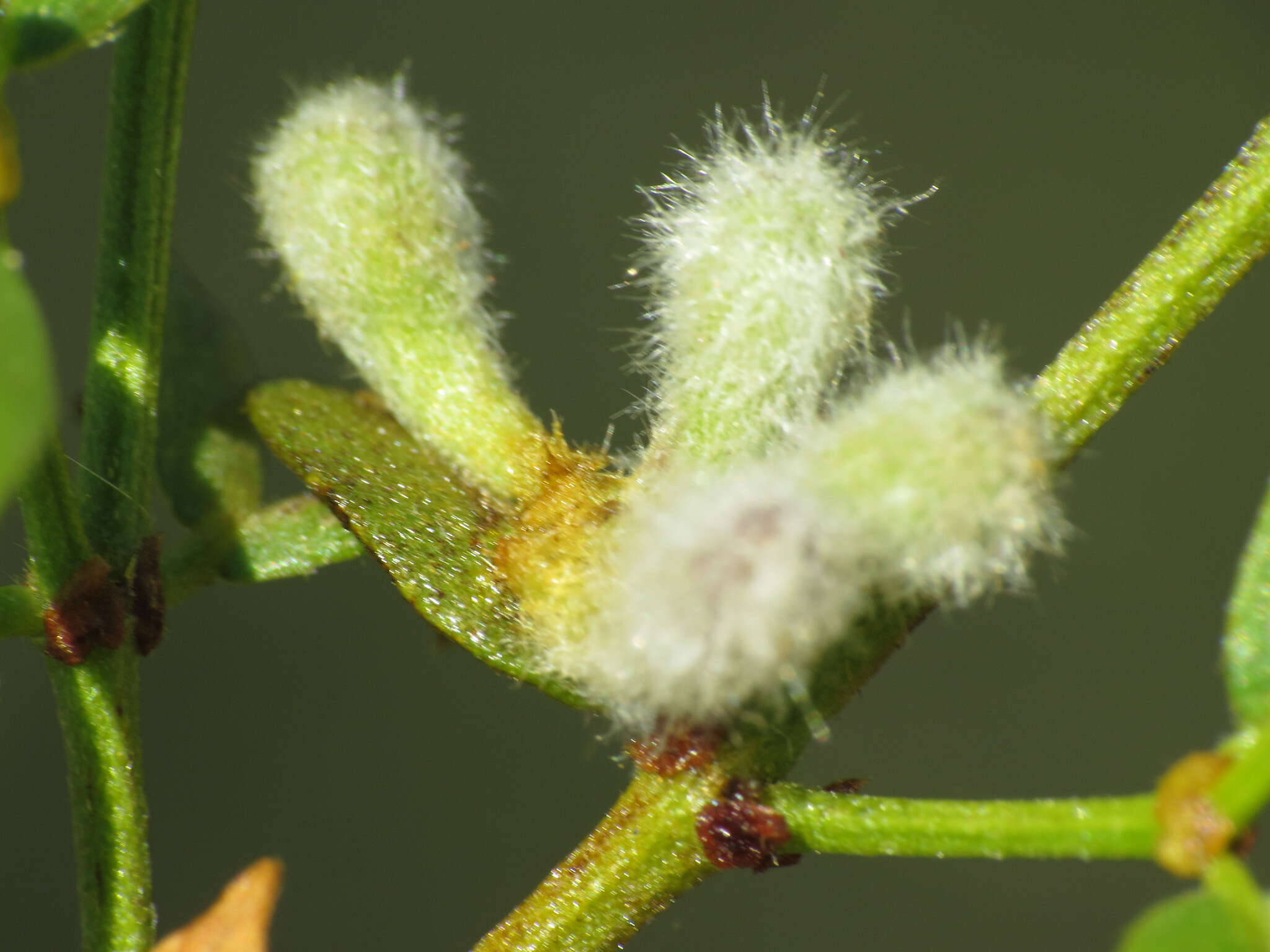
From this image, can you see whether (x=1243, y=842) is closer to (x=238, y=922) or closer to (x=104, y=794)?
(x=238, y=922)

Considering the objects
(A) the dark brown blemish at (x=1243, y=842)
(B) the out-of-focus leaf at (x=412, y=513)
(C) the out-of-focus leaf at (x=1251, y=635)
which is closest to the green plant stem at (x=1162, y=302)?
(C) the out-of-focus leaf at (x=1251, y=635)

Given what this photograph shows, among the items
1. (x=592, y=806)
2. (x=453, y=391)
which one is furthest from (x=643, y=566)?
(x=592, y=806)

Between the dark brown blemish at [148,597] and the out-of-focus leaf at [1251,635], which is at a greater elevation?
the out-of-focus leaf at [1251,635]

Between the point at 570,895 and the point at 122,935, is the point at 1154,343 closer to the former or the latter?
the point at 570,895

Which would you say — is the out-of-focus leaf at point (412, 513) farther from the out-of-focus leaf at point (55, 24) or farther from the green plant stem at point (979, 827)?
the out-of-focus leaf at point (55, 24)

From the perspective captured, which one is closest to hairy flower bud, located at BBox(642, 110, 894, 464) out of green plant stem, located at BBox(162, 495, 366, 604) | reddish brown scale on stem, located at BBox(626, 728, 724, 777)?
reddish brown scale on stem, located at BBox(626, 728, 724, 777)

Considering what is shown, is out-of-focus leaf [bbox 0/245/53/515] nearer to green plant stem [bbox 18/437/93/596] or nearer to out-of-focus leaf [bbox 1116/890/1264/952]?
green plant stem [bbox 18/437/93/596]

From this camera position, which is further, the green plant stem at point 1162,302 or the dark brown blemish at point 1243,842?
the green plant stem at point 1162,302
